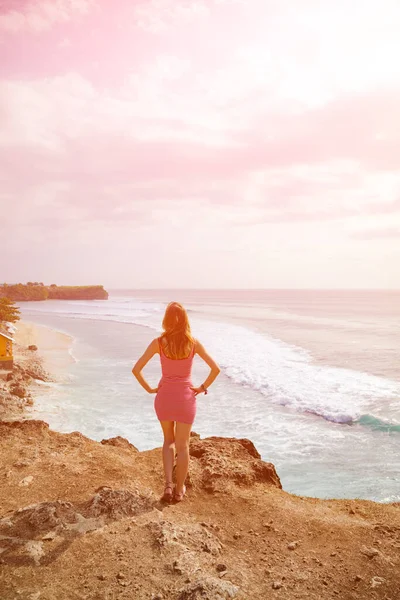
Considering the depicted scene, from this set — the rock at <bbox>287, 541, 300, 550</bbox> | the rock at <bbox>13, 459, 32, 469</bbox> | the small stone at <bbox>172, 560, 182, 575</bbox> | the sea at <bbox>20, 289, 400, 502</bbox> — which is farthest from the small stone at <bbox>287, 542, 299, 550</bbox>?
the sea at <bbox>20, 289, 400, 502</bbox>

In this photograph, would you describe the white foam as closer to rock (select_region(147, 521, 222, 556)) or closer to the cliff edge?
the cliff edge

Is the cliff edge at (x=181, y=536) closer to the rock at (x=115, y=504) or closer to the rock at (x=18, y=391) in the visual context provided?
the rock at (x=115, y=504)

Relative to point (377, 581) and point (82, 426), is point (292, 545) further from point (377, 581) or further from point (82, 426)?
point (82, 426)

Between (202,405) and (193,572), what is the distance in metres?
12.6

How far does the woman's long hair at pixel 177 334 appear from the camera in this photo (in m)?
5.09

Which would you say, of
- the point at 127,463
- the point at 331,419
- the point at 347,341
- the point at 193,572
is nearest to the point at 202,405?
the point at 331,419

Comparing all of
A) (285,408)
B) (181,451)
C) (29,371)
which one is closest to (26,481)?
(181,451)

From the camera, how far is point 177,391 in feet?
17.0

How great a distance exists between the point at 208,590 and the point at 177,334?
99.6 inches

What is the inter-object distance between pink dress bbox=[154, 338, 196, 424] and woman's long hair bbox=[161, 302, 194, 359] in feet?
0.26

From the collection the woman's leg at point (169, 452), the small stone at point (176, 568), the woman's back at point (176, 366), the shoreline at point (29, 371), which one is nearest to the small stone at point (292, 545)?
the small stone at point (176, 568)

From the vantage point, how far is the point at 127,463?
269 inches

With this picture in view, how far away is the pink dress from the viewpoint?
5.16 metres

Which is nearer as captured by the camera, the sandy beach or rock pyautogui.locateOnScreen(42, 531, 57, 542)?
rock pyautogui.locateOnScreen(42, 531, 57, 542)
